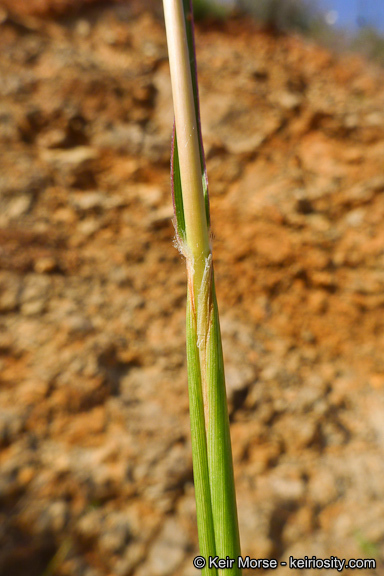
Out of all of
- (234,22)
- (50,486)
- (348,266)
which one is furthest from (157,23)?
(50,486)

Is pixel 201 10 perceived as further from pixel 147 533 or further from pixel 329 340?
pixel 147 533

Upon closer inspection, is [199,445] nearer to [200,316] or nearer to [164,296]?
[200,316]

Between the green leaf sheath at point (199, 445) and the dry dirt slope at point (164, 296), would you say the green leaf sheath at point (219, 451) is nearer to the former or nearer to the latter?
the green leaf sheath at point (199, 445)

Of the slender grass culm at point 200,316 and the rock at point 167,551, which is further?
the rock at point 167,551

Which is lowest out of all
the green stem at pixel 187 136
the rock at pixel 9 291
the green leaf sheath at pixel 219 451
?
the green leaf sheath at pixel 219 451

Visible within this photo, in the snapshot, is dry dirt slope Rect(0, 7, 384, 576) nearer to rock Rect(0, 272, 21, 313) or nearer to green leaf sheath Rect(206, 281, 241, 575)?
rock Rect(0, 272, 21, 313)

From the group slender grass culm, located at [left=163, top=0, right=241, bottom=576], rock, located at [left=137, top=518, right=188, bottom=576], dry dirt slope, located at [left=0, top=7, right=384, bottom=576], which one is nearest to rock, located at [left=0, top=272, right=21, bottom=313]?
dry dirt slope, located at [left=0, top=7, right=384, bottom=576]

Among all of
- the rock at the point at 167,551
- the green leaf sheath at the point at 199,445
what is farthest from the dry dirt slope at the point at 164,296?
the green leaf sheath at the point at 199,445
